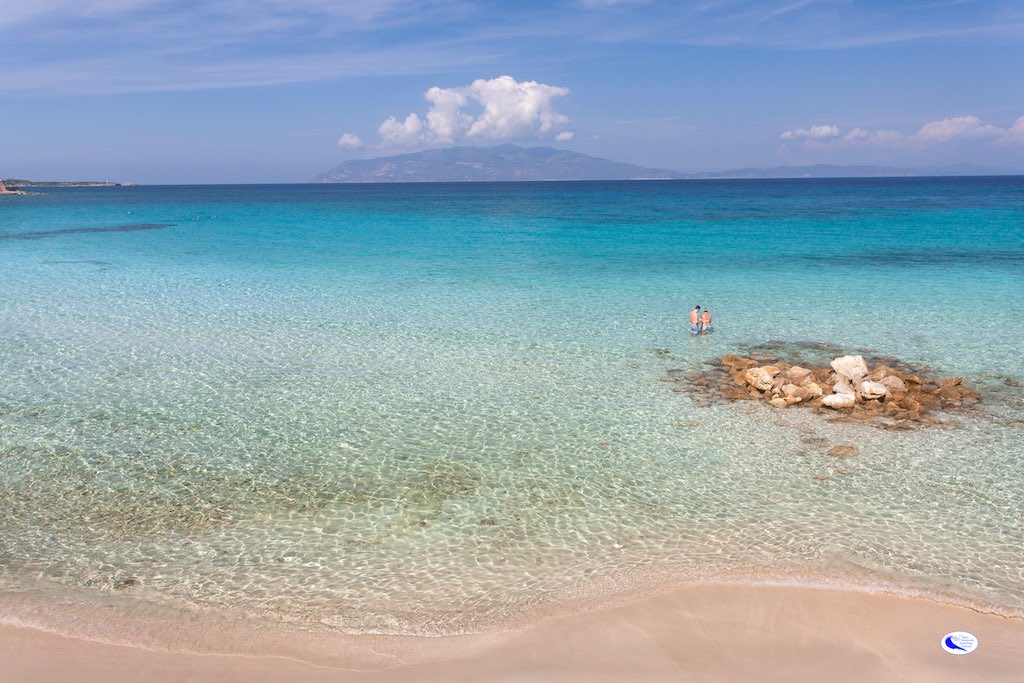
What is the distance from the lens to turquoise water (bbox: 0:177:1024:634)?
30.7 feet

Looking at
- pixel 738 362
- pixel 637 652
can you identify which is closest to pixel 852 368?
pixel 738 362

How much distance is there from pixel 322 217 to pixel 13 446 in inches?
2497

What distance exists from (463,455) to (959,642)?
776 cm

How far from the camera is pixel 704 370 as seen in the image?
17.8 metres

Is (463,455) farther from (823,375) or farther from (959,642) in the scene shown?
(823,375)

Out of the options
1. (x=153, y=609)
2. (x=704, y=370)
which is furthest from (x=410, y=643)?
(x=704, y=370)

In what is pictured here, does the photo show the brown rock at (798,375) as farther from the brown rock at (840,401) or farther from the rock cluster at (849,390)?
the brown rock at (840,401)

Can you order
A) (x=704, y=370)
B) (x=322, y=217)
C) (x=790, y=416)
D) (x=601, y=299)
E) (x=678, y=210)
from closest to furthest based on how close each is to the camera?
(x=790, y=416) < (x=704, y=370) < (x=601, y=299) < (x=322, y=217) < (x=678, y=210)

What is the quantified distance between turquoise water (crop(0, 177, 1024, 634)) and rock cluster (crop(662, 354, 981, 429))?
593 mm

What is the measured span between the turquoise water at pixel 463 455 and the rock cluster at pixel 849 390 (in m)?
0.59

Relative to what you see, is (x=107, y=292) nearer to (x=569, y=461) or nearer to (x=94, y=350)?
(x=94, y=350)

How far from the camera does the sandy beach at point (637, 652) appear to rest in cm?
755

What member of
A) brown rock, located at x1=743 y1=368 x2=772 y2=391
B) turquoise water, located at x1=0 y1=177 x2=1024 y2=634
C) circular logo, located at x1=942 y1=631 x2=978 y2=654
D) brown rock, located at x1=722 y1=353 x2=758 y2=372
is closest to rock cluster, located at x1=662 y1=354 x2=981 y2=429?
brown rock, located at x1=743 y1=368 x2=772 y2=391

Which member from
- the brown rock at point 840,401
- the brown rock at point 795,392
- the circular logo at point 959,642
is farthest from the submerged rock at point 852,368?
the circular logo at point 959,642
